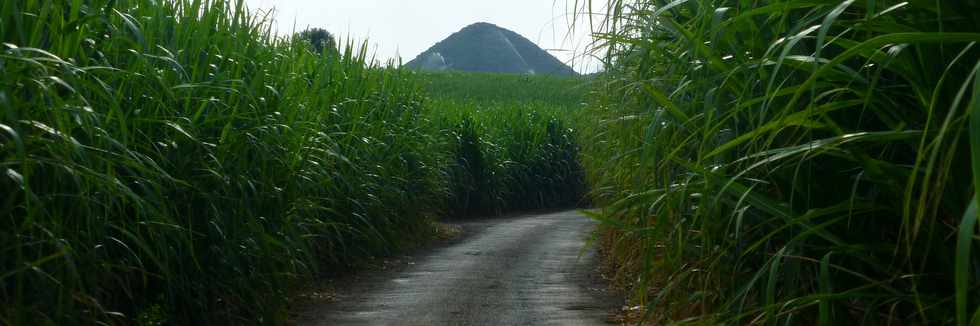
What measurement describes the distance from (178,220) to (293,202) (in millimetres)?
1943

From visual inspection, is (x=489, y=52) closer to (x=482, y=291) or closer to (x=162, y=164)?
(x=482, y=291)

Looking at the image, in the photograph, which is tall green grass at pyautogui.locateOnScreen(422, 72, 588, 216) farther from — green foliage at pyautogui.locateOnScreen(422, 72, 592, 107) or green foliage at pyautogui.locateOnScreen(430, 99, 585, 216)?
green foliage at pyautogui.locateOnScreen(422, 72, 592, 107)

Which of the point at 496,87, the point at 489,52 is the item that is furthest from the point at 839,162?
the point at 489,52

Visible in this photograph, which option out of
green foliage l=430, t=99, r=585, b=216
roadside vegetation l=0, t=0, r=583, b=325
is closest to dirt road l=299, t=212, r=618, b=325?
roadside vegetation l=0, t=0, r=583, b=325

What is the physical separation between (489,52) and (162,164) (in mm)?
156400

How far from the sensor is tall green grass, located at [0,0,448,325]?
4277 mm

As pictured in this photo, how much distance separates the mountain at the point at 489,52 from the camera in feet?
509

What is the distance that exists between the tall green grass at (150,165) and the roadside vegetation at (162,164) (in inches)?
0.5

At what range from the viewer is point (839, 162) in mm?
3812

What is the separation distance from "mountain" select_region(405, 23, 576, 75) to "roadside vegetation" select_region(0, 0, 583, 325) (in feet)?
463

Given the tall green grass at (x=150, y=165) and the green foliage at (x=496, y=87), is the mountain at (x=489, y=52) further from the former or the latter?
the tall green grass at (x=150, y=165)

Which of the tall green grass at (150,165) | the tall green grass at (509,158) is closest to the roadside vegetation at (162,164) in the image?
the tall green grass at (150,165)

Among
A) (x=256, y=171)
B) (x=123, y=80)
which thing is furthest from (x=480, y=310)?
(x=123, y=80)

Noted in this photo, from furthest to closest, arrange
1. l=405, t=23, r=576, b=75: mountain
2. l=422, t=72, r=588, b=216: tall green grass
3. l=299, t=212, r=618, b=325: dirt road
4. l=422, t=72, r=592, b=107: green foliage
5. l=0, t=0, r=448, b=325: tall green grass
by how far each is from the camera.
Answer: l=405, t=23, r=576, b=75: mountain → l=422, t=72, r=592, b=107: green foliage → l=422, t=72, r=588, b=216: tall green grass → l=299, t=212, r=618, b=325: dirt road → l=0, t=0, r=448, b=325: tall green grass
